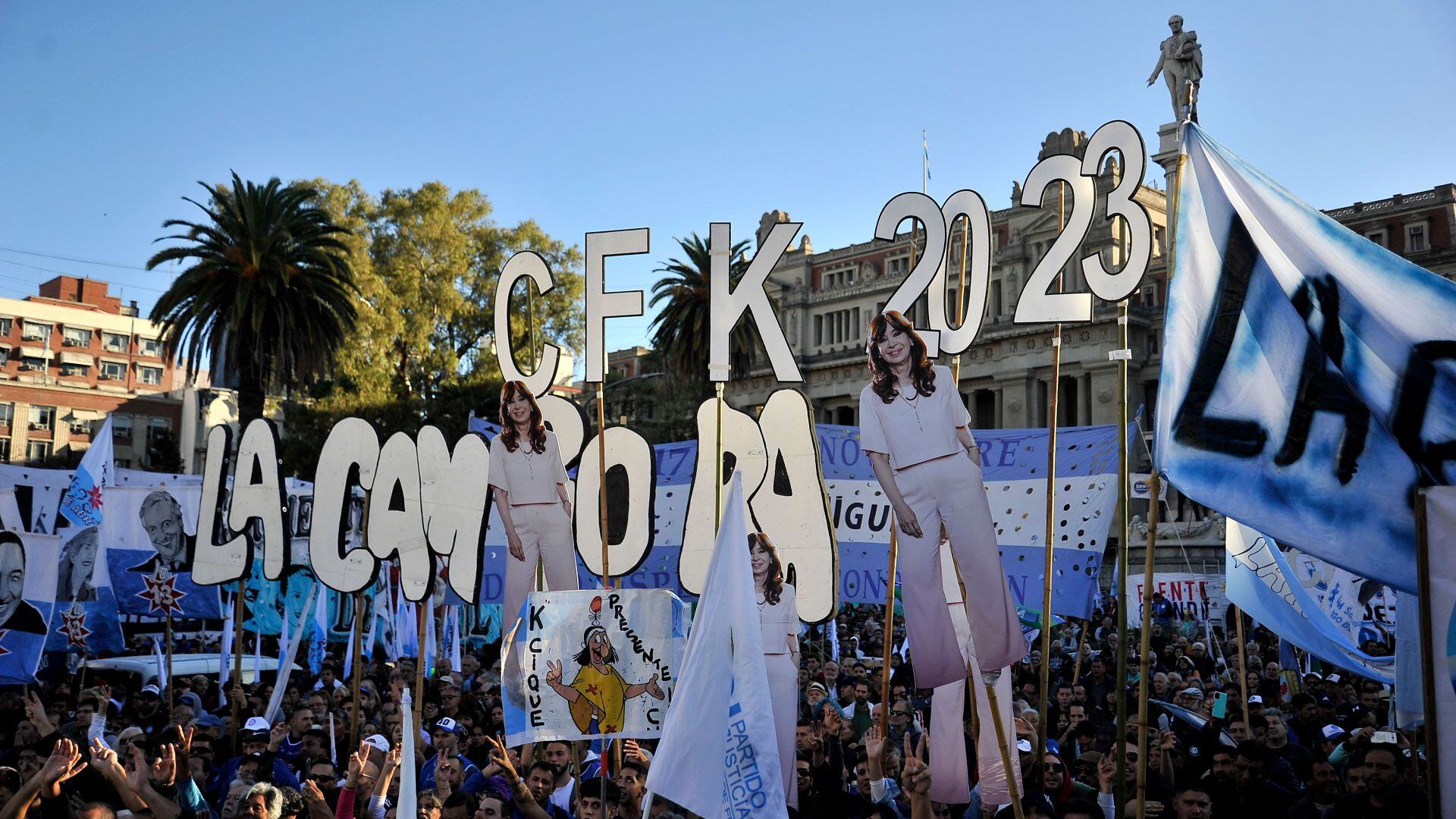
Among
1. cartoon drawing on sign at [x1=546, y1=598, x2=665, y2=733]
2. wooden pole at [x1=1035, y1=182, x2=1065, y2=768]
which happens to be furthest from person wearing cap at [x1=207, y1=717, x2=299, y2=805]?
wooden pole at [x1=1035, y1=182, x2=1065, y2=768]

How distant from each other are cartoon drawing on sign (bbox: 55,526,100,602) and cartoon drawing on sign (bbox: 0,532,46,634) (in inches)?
133

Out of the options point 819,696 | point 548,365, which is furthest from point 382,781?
point 819,696

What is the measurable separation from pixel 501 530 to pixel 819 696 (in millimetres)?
5785

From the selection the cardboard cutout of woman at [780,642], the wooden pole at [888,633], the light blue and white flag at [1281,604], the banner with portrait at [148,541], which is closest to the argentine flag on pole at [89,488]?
the banner with portrait at [148,541]

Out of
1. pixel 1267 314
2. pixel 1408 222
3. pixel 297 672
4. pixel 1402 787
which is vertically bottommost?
pixel 297 672

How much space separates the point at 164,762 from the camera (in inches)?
307

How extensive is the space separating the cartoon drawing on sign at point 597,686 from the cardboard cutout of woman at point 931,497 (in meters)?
2.06

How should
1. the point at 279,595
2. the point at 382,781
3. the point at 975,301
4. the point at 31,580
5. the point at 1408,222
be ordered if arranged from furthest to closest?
the point at 1408,222 < the point at 279,595 < the point at 31,580 < the point at 975,301 < the point at 382,781

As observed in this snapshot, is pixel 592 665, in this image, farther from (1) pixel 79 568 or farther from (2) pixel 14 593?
(1) pixel 79 568

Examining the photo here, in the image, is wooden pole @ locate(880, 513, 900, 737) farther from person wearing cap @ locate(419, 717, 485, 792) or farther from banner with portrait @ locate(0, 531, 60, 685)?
banner with portrait @ locate(0, 531, 60, 685)

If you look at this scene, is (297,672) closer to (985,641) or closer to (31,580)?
(31,580)

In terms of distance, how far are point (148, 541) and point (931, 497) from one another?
11.7 m

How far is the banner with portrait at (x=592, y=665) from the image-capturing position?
921 cm

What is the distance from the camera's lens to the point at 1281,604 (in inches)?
497
